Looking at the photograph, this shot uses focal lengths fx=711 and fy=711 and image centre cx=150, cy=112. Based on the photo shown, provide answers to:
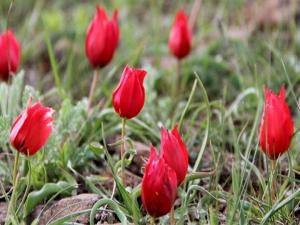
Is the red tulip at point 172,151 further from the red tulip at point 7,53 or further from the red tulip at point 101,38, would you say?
the red tulip at point 7,53

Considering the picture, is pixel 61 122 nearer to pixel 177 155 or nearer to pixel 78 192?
pixel 78 192

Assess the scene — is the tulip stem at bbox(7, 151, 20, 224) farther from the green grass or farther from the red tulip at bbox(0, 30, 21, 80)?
the red tulip at bbox(0, 30, 21, 80)

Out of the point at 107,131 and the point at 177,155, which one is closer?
the point at 177,155

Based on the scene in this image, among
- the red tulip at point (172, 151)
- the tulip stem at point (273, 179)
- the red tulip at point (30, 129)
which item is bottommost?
the tulip stem at point (273, 179)

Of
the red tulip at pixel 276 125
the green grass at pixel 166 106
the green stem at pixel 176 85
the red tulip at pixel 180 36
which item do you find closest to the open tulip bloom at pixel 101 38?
the green grass at pixel 166 106

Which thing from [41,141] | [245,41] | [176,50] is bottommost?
[245,41]

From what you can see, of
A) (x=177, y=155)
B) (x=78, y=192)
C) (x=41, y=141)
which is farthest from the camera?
(x=78, y=192)

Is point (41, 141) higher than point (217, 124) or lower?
higher

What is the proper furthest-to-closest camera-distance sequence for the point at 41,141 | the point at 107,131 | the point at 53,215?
the point at 107,131 → the point at 53,215 → the point at 41,141

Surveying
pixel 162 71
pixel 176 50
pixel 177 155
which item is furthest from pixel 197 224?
pixel 162 71
